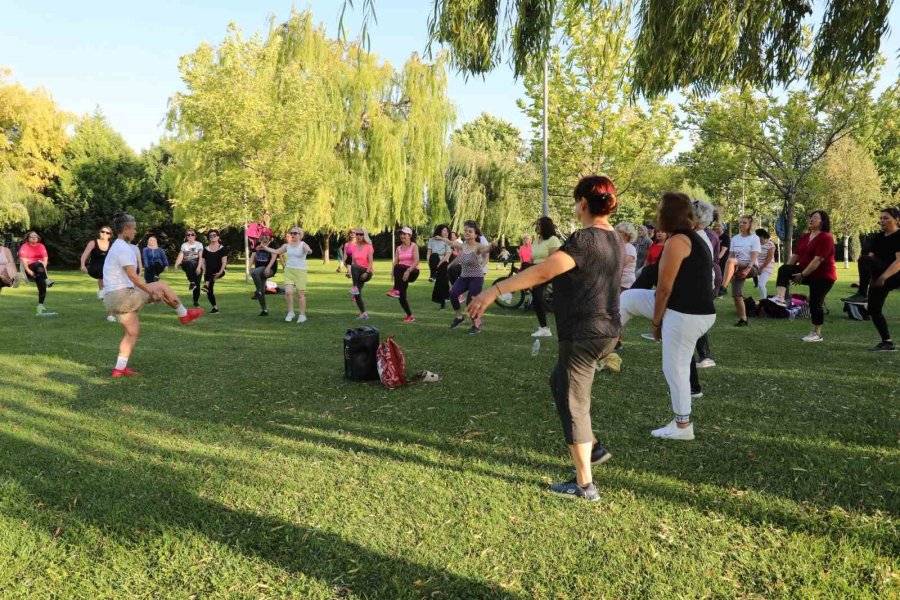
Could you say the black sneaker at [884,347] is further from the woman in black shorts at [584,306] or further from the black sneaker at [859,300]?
the woman in black shorts at [584,306]

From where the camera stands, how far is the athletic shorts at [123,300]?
6.96 m

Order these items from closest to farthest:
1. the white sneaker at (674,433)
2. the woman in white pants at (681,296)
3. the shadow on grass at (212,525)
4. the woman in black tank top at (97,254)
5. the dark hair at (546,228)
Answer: the shadow on grass at (212,525) → the woman in white pants at (681,296) → the white sneaker at (674,433) → the dark hair at (546,228) → the woman in black tank top at (97,254)

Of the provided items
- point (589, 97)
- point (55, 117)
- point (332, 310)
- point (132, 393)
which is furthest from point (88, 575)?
point (55, 117)

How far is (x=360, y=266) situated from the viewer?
1227 centimetres

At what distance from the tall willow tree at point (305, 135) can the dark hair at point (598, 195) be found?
2363 centimetres

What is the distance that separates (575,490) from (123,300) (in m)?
5.62

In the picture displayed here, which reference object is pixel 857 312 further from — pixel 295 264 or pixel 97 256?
pixel 97 256

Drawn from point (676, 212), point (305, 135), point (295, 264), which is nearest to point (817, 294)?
point (676, 212)

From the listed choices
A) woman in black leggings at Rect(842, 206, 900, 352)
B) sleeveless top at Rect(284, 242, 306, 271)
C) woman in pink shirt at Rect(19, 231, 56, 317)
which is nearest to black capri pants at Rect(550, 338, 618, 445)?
woman in black leggings at Rect(842, 206, 900, 352)


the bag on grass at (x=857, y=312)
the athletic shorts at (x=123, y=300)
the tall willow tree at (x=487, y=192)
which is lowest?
the bag on grass at (x=857, y=312)

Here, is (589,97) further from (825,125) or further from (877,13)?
(877,13)

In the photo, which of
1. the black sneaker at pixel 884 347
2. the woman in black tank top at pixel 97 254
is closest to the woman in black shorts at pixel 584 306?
the black sneaker at pixel 884 347

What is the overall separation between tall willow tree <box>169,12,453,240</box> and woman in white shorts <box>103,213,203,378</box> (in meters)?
19.0

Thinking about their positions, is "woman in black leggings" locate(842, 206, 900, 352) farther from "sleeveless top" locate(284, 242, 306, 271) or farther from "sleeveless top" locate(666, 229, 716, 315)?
"sleeveless top" locate(284, 242, 306, 271)
